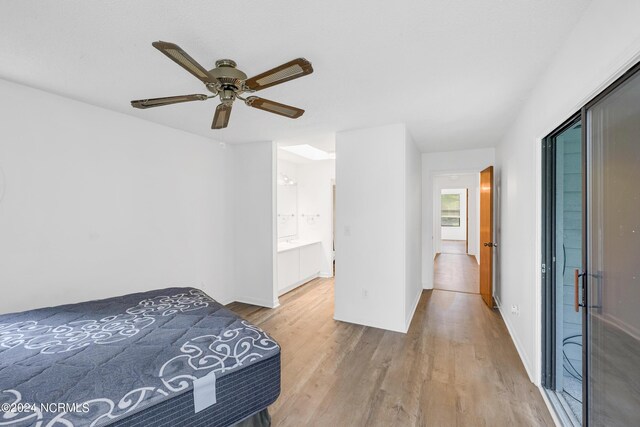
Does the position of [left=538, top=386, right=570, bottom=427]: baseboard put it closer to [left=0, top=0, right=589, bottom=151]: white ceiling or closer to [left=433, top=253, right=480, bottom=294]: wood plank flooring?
[left=0, top=0, right=589, bottom=151]: white ceiling

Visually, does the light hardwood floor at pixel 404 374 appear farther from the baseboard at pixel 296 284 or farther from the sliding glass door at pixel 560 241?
the baseboard at pixel 296 284

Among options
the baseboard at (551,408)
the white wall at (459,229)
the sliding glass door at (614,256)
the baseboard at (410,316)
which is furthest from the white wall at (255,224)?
the white wall at (459,229)

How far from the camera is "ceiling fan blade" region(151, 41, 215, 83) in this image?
1242 millimetres

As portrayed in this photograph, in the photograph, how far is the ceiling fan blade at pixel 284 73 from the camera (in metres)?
1.40

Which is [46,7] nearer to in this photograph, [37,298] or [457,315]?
[37,298]

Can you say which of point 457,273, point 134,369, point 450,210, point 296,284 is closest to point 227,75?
point 134,369

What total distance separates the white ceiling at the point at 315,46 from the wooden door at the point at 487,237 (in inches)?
66.2

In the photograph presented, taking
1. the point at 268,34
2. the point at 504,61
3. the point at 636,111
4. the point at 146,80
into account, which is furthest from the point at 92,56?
the point at 636,111

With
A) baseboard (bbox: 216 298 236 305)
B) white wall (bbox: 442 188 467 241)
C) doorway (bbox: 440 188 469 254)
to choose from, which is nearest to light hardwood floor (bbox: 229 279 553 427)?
baseboard (bbox: 216 298 236 305)

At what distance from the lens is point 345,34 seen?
162cm

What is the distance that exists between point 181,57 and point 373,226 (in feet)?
8.66

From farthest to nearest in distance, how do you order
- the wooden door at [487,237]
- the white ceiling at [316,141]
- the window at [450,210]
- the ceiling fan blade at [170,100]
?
the window at [450,210], the wooden door at [487,237], the white ceiling at [316,141], the ceiling fan blade at [170,100]

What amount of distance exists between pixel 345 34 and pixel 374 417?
2.47 metres

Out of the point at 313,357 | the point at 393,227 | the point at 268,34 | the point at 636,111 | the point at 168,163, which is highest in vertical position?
the point at 268,34
